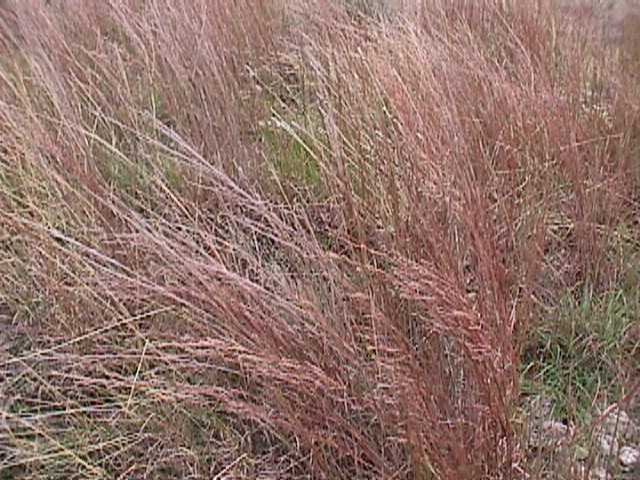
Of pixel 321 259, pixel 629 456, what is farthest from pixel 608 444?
pixel 321 259

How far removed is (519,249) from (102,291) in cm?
86

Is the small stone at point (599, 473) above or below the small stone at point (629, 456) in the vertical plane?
above

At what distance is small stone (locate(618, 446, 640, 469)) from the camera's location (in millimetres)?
1076

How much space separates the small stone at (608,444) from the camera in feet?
3.36

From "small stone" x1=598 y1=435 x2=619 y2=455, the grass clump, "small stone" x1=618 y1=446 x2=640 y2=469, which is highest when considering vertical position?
the grass clump

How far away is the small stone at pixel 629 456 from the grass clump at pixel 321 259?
82mm

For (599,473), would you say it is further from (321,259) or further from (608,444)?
(321,259)

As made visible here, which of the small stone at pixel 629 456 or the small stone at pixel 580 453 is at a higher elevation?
the small stone at pixel 580 453

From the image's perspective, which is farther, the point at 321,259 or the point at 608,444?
the point at 321,259

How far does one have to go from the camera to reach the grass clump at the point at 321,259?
1.06 metres

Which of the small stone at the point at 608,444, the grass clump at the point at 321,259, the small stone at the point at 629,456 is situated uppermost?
the grass clump at the point at 321,259

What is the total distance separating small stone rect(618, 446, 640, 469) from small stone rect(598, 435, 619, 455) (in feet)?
0.06

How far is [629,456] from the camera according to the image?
→ 42.9 inches

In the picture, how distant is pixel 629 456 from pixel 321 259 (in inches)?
24.6
